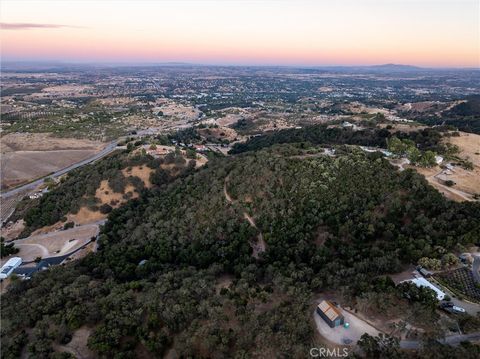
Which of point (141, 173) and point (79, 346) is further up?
point (141, 173)

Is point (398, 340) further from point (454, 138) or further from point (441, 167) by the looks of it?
point (454, 138)

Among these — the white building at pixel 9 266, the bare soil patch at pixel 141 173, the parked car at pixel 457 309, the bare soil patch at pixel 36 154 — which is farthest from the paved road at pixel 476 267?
the bare soil patch at pixel 36 154

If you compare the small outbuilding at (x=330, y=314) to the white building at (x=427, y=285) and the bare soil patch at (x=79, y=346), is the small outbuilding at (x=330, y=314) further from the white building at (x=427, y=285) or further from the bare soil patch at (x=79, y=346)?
the bare soil patch at (x=79, y=346)

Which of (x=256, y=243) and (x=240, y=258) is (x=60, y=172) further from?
(x=240, y=258)

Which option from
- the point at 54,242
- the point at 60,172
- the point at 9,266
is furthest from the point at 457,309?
the point at 60,172

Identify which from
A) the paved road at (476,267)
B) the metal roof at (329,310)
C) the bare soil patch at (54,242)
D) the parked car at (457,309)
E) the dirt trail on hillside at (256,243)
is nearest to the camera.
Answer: the metal roof at (329,310)
